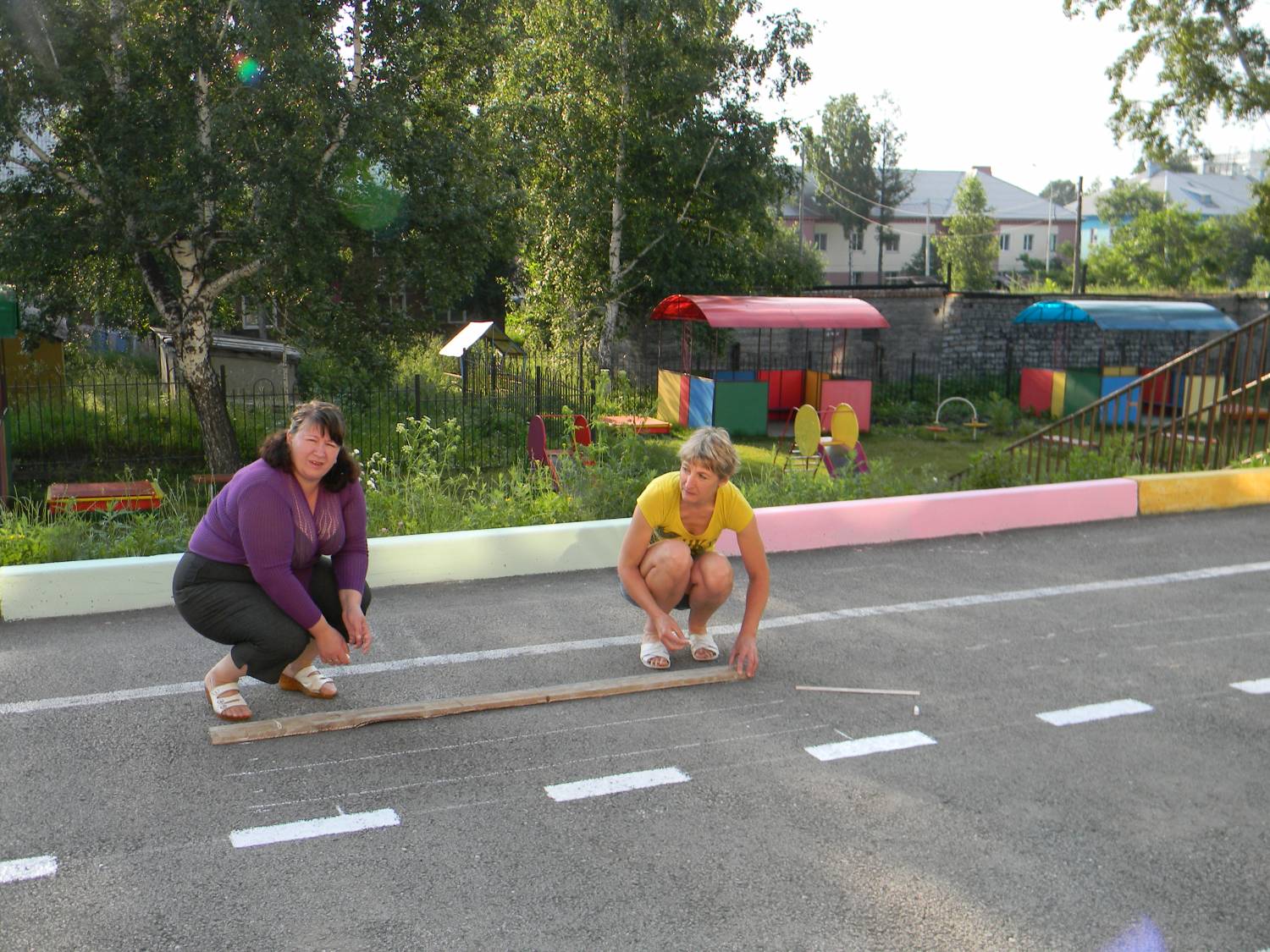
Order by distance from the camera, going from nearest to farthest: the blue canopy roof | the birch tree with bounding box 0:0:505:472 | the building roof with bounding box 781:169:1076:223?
the birch tree with bounding box 0:0:505:472, the blue canopy roof, the building roof with bounding box 781:169:1076:223

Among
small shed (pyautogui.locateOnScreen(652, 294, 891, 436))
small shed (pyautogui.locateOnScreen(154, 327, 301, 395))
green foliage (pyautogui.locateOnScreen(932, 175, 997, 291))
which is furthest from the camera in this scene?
green foliage (pyautogui.locateOnScreen(932, 175, 997, 291))

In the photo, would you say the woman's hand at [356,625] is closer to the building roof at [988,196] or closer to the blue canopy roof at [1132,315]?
the blue canopy roof at [1132,315]

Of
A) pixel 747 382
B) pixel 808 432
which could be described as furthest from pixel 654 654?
pixel 747 382

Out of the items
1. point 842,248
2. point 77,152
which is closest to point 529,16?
point 77,152

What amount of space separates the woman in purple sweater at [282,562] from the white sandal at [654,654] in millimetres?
1511

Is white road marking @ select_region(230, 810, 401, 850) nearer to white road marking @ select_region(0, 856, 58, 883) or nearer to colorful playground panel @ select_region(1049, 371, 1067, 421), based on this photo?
white road marking @ select_region(0, 856, 58, 883)

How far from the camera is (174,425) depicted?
18.4m

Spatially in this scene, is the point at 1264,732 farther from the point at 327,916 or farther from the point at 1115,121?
the point at 1115,121

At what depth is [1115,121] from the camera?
1077 inches

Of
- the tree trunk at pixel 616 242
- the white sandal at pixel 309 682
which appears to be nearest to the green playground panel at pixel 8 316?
the tree trunk at pixel 616 242

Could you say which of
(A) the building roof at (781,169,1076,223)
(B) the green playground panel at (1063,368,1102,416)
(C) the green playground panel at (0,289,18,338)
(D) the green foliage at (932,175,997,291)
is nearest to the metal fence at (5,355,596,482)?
(C) the green playground panel at (0,289,18,338)

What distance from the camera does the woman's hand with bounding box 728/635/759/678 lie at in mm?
5508

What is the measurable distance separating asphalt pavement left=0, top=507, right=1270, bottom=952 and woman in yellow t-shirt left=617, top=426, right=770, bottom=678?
29cm

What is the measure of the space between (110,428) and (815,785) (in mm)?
15738
